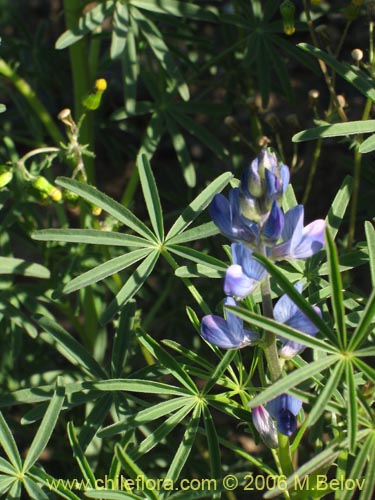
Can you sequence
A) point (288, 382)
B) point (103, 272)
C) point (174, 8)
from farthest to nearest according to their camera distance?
point (174, 8), point (103, 272), point (288, 382)

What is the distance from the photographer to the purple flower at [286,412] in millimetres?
1406

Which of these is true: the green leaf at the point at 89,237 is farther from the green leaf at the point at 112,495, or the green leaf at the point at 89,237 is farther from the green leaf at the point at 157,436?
the green leaf at the point at 112,495

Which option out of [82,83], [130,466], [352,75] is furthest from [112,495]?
[82,83]

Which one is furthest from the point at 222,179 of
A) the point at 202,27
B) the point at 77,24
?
the point at 202,27

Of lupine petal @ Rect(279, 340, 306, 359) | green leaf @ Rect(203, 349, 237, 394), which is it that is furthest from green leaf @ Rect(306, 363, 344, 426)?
green leaf @ Rect(203, 349, 237, 394)

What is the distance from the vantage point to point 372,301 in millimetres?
1328

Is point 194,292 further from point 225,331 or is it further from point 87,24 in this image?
point 87,24

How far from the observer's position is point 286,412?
141 centimetres

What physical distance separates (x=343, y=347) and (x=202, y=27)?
239 cm

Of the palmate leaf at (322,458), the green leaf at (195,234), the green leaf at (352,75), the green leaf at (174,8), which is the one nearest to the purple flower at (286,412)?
the palmate leaf at (322,458)

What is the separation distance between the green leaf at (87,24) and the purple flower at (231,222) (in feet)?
2.90

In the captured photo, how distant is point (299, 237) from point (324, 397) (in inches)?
11.4

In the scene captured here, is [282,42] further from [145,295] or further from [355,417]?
[355,417]

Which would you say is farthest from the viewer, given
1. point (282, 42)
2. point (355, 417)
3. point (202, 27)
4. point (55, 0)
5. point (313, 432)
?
point (55, 0)
